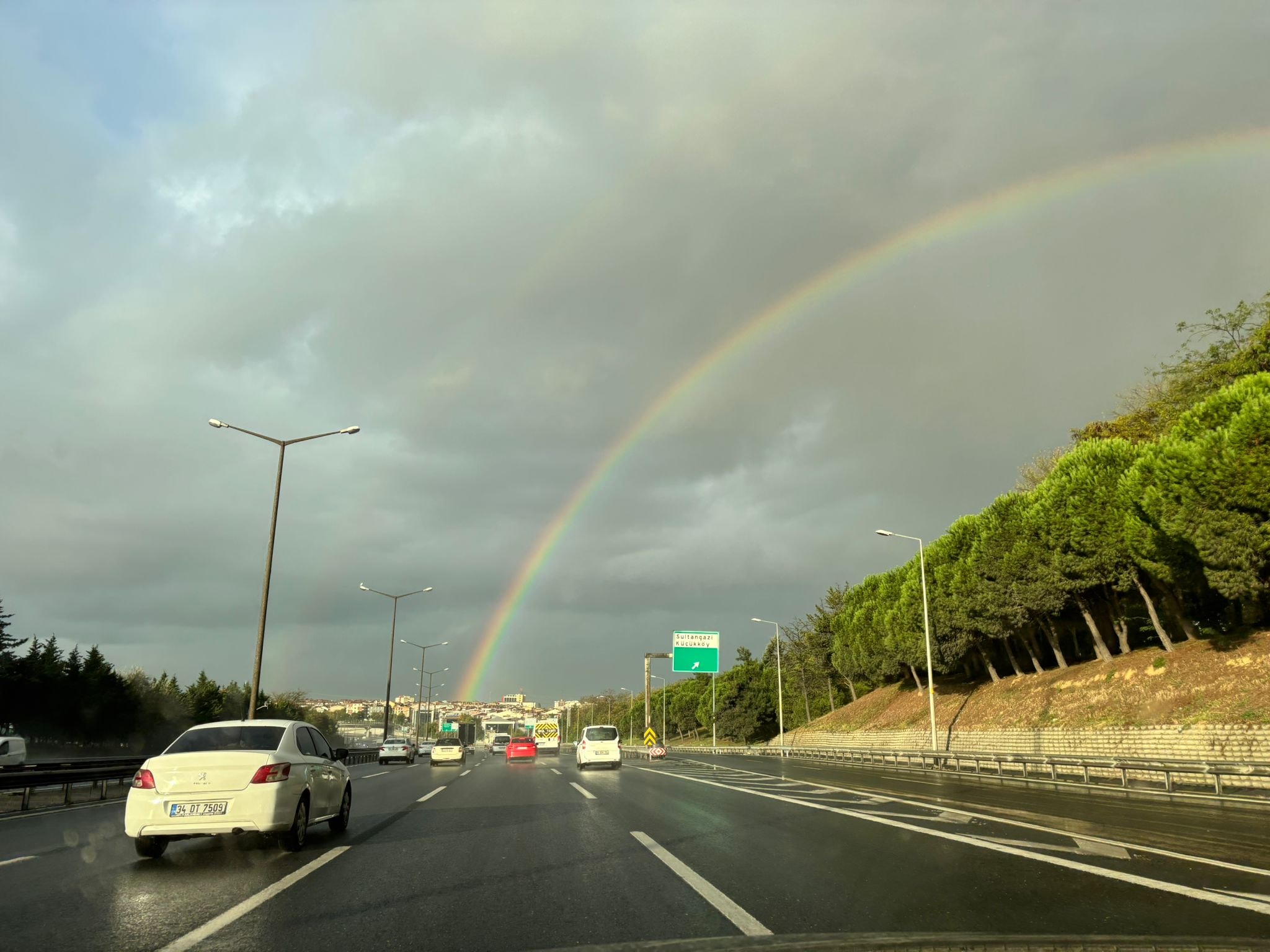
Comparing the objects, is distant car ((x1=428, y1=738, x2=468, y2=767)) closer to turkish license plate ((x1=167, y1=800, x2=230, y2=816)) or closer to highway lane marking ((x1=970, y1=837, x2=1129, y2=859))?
turkish license plate ((x1=167, y1=800, x2=230, y2=816))

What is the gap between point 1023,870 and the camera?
8039 millimetres

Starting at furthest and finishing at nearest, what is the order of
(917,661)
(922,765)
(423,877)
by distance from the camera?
(917,661) < (922,765) < (423,877)

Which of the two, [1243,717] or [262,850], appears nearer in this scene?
[262,850]

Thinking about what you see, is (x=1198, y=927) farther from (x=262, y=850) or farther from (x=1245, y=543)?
(x=1245, y=543)

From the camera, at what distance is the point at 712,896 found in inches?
271

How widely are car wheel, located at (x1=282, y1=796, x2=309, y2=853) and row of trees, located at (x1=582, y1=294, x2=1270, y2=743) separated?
28.0 metres

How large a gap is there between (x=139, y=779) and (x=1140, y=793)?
66.4 ft

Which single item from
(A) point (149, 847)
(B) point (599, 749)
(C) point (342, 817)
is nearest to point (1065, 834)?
(C) point (342, 817)

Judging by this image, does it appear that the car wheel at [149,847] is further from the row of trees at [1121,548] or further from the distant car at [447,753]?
the distant car at [447,753]

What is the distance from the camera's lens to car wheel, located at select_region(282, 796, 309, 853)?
9.69 meters

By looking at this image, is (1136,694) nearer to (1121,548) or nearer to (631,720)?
(1121,548)

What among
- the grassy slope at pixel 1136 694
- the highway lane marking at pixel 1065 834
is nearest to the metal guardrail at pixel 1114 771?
the grassy slope at pixel 1136 694

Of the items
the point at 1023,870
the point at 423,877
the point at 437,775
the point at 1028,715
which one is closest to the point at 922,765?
the point at 1028,715

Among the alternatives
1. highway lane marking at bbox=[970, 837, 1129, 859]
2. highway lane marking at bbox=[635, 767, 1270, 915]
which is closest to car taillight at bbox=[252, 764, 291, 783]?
highway lane marking at bbox=[635, 767, 1270, 915]
